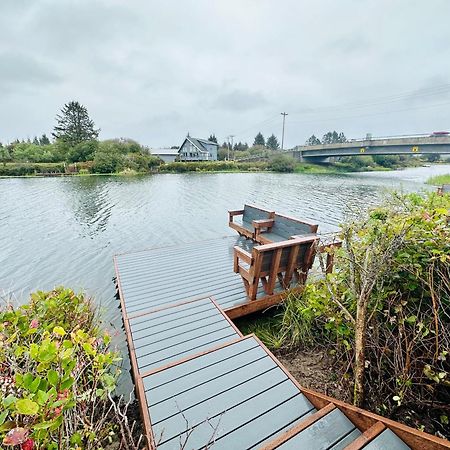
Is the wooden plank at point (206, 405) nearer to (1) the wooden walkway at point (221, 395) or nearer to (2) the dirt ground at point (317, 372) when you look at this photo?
(1) the wooden walkway at point (221, 395)

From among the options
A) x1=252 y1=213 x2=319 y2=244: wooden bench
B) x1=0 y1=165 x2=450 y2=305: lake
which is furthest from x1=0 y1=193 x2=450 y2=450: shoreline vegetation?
x1=252 y1=213 x2=319 y2=244: wooden bench

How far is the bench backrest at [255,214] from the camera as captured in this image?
5243 mm

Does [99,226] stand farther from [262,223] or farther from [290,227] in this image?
[290,227]

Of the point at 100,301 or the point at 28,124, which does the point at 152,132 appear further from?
the point at 100,301

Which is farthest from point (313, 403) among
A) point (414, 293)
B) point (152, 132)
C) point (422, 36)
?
point (152, 132)

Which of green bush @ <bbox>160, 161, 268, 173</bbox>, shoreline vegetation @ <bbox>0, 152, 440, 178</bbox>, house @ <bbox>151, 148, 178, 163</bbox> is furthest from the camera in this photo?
house @ <bbox>151, 148, 178, 163</bbox>

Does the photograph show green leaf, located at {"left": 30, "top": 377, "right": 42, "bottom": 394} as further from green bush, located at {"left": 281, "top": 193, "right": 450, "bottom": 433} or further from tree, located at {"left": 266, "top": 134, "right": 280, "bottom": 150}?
tree, located at {"left": 266, "top": 134, "right": 280, "bottom": 150}

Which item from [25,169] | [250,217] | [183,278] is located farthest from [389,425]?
[25,169]

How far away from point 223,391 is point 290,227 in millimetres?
3417

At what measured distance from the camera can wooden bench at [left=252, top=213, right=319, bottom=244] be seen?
4.44 metres

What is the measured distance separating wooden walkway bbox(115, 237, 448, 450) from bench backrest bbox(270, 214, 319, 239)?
1839mm

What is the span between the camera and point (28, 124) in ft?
178

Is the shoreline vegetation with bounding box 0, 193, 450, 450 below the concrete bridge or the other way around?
below

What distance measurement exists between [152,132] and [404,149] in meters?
70.7
